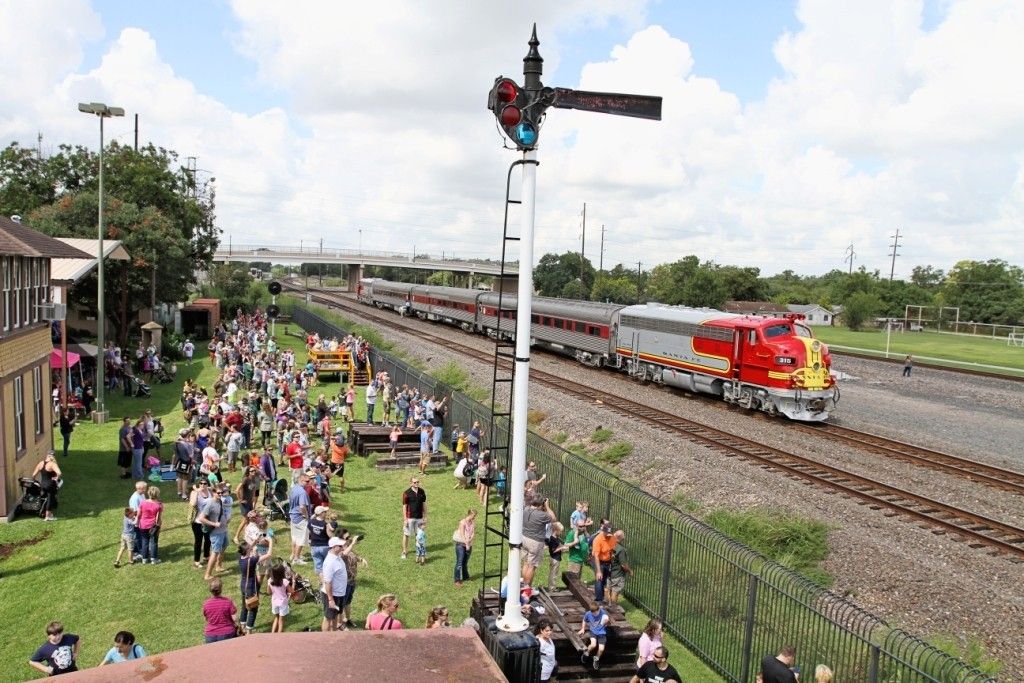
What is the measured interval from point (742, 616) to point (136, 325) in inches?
1672

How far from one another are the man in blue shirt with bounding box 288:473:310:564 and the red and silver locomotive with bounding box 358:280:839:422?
54.2 feet

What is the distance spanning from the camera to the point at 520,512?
659 cm

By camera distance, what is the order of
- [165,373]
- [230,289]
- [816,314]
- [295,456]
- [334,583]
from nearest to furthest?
[334,583]
[295,456]
[165,373]
[230,289]
[816,314]

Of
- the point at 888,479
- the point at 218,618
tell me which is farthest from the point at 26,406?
the point at 888,479

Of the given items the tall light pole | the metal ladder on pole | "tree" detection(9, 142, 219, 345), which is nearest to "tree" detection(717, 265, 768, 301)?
"tree" detection(9, 142, 219, 345)

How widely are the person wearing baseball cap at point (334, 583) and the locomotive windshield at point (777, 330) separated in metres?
18.2

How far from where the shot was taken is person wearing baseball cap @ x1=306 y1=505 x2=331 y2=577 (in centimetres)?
1162

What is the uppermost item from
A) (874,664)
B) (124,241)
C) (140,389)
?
(124,241)

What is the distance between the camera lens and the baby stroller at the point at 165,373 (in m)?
31.6

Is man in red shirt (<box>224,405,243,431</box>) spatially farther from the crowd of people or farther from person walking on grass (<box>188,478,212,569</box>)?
person walking on grass (<box>188,478,212,569</box>)

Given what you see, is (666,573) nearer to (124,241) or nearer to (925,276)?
(124,241)

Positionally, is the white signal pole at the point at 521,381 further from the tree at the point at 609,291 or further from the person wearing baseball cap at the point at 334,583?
the tree at the point at 609,291

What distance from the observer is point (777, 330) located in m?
25.1

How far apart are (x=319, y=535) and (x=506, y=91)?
8.01 meters
